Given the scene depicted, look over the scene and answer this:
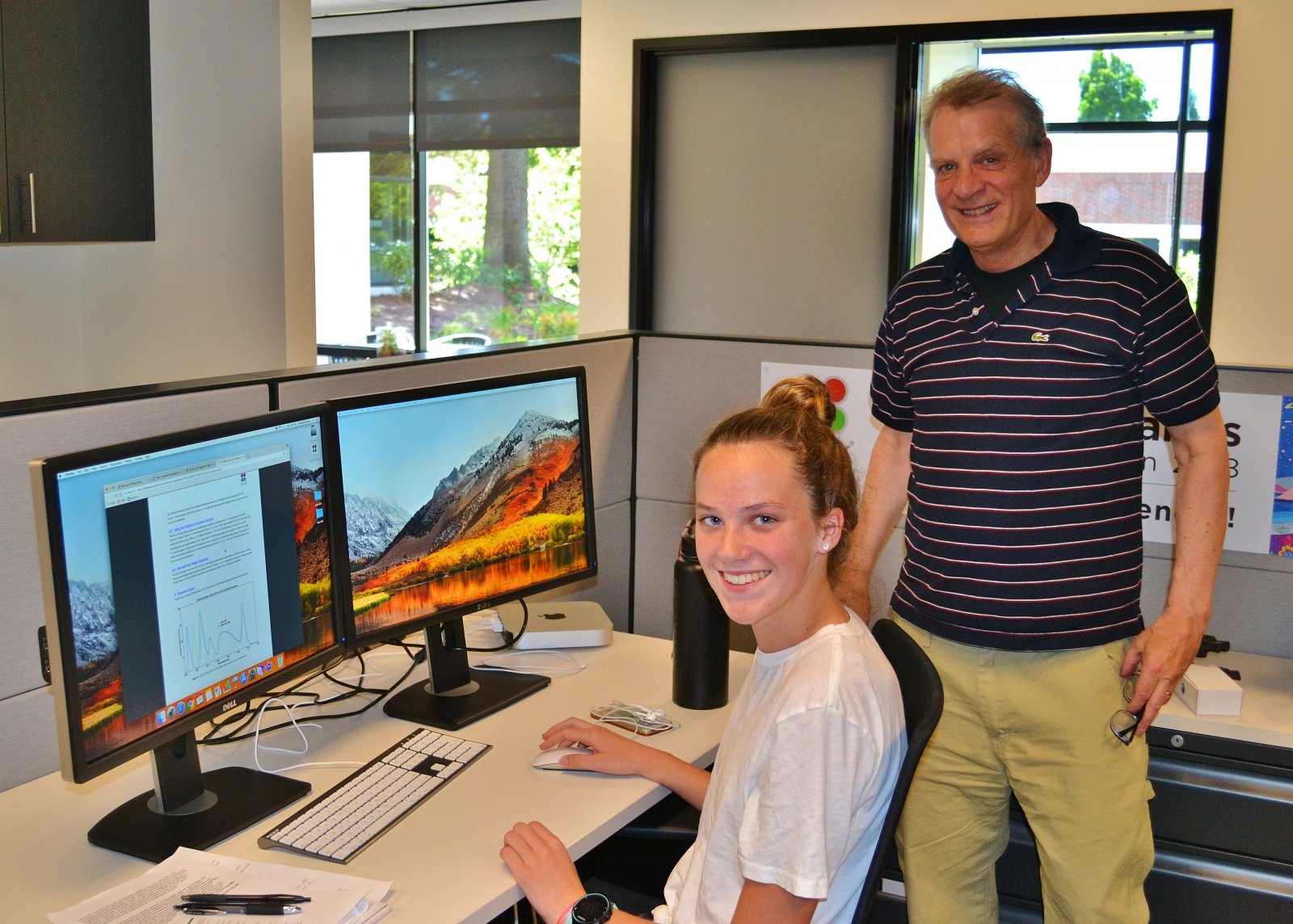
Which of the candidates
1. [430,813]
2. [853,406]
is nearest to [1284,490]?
[853,406]

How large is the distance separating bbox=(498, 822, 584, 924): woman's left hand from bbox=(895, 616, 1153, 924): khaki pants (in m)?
0.56

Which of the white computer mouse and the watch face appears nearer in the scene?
the watch face

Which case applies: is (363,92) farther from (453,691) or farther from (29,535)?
(29,535)

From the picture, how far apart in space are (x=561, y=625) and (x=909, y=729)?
98 centimetres

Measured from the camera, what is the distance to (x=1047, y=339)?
5.27 feet

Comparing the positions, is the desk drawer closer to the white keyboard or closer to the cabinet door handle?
the white keyboard

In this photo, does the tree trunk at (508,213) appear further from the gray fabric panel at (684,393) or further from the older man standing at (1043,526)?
the older man standing at (1043,526)

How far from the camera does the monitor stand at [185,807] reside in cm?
134

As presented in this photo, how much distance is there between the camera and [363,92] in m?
6.85

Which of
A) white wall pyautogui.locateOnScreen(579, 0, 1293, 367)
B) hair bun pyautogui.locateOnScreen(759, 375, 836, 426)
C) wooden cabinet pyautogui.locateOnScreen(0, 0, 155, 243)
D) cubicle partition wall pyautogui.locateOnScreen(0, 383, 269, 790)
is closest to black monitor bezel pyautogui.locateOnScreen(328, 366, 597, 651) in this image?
cubicle partition wall pyautogui.locateOnScreen(0, 383, 269, 790)

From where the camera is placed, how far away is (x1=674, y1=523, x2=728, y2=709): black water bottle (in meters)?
1.81

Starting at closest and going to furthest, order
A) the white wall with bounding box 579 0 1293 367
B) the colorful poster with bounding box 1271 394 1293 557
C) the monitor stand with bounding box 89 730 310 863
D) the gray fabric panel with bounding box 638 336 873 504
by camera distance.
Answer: the monitor stand with bounding box 89 730 310 863, the colorful poster with bounding box 1271 394 1293 557, the gray fabric panel with bounding box 638 336 873 504, the white wall with bounding box 579 0 1293 367

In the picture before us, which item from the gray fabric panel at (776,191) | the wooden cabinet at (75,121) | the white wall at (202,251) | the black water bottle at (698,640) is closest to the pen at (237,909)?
the black water bottle at (698,640)

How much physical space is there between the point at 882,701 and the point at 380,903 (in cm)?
55
